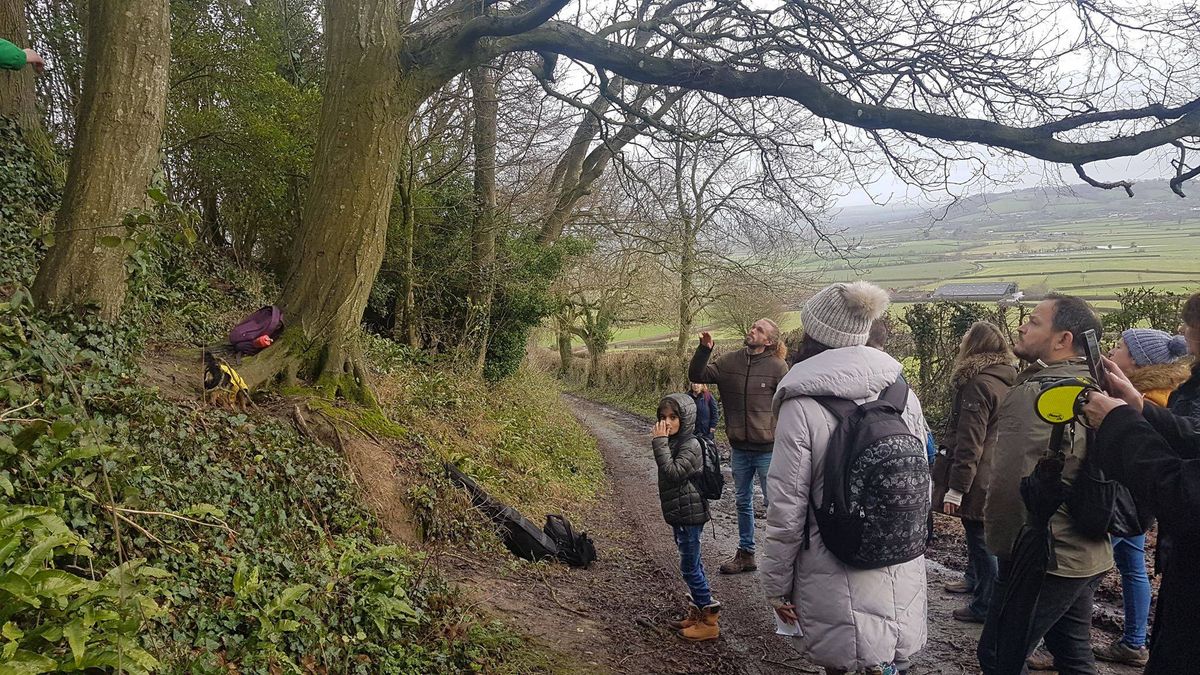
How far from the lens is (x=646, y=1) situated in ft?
22.3

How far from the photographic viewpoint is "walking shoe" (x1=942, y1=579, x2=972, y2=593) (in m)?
5.24

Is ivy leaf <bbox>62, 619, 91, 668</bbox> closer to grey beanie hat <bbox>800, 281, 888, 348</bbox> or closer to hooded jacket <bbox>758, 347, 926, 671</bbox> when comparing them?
hooded jacket <bbox>758, 347, 926, 671</bbox>

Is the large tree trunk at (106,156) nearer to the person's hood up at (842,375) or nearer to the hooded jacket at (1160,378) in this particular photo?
the person's hood up at (842,375)

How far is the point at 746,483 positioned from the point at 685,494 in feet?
6.40

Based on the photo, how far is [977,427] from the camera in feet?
15.2

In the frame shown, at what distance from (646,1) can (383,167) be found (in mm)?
3229

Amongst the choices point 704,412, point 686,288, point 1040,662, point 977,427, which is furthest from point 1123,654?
point 686,288

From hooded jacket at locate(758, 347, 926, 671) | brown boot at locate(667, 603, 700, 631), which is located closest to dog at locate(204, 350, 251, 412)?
brown boot at locate(667, 603, 700, 631)

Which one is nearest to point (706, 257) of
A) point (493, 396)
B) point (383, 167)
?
point (493, 396)

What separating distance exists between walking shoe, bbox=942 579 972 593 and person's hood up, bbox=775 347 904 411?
341cm

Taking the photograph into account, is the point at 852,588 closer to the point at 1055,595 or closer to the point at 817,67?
the point at 1055,595

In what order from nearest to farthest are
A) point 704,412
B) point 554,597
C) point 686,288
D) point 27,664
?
point 27,664 < point 554,597 < point 704,412 < point 686,288

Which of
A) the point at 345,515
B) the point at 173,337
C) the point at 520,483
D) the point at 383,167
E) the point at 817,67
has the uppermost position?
the point at 817,67

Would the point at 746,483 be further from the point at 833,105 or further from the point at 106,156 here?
the point at 106,156
